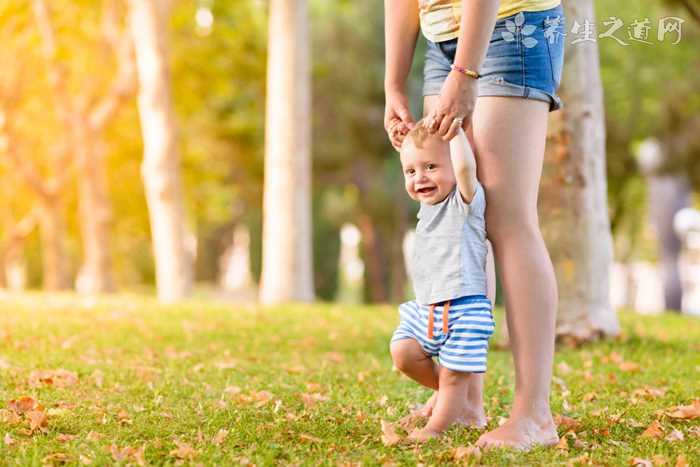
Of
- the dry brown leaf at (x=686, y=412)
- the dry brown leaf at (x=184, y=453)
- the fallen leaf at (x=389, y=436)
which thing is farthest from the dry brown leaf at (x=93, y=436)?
Result: the dry brown leaf at (x=686, y=412)

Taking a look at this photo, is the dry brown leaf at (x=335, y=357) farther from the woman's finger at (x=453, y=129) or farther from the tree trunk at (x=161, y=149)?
the tree trunk at (x=161, y=149)

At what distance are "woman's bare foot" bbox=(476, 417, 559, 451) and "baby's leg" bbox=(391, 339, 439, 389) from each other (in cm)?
34

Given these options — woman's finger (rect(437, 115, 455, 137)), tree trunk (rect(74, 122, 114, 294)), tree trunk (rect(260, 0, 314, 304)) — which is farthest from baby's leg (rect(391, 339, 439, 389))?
tree trunk (rect(74, 122, 114, 294))

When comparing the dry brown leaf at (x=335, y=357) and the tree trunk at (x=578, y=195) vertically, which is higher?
the tree trunk at (x=578, y=195)

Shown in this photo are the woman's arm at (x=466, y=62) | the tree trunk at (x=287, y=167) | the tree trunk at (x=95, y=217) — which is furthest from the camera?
the tree trunk at (x=95, y=217)

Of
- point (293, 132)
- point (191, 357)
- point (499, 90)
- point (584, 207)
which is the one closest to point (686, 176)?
point (293, 132)

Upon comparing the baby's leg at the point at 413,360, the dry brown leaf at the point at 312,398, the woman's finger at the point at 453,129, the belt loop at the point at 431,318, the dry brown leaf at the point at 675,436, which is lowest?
the dry brown leaf at the point at 675,436

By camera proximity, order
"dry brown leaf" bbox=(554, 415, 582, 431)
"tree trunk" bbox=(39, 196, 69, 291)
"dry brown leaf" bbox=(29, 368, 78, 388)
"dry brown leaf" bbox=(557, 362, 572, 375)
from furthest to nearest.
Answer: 1. "tree trunk" bbox=(39, 196, 69, 291)
2. "dry brown leaf" bbox=(557, 362, 572, 375)
3. "dry brown leaf" bbox=(29, 368, 78, 388)
4. "dry brown leaf" bbox=(554, 415, 582, 431)

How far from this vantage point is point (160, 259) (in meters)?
13.4

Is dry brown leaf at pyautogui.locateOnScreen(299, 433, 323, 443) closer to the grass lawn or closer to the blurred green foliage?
the grass lawn

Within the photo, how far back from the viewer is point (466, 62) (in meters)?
3.17

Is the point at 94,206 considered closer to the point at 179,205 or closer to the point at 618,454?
the point at 179,205

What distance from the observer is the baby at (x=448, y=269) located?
321 centimetres

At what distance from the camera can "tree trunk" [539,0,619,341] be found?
6.46 m
